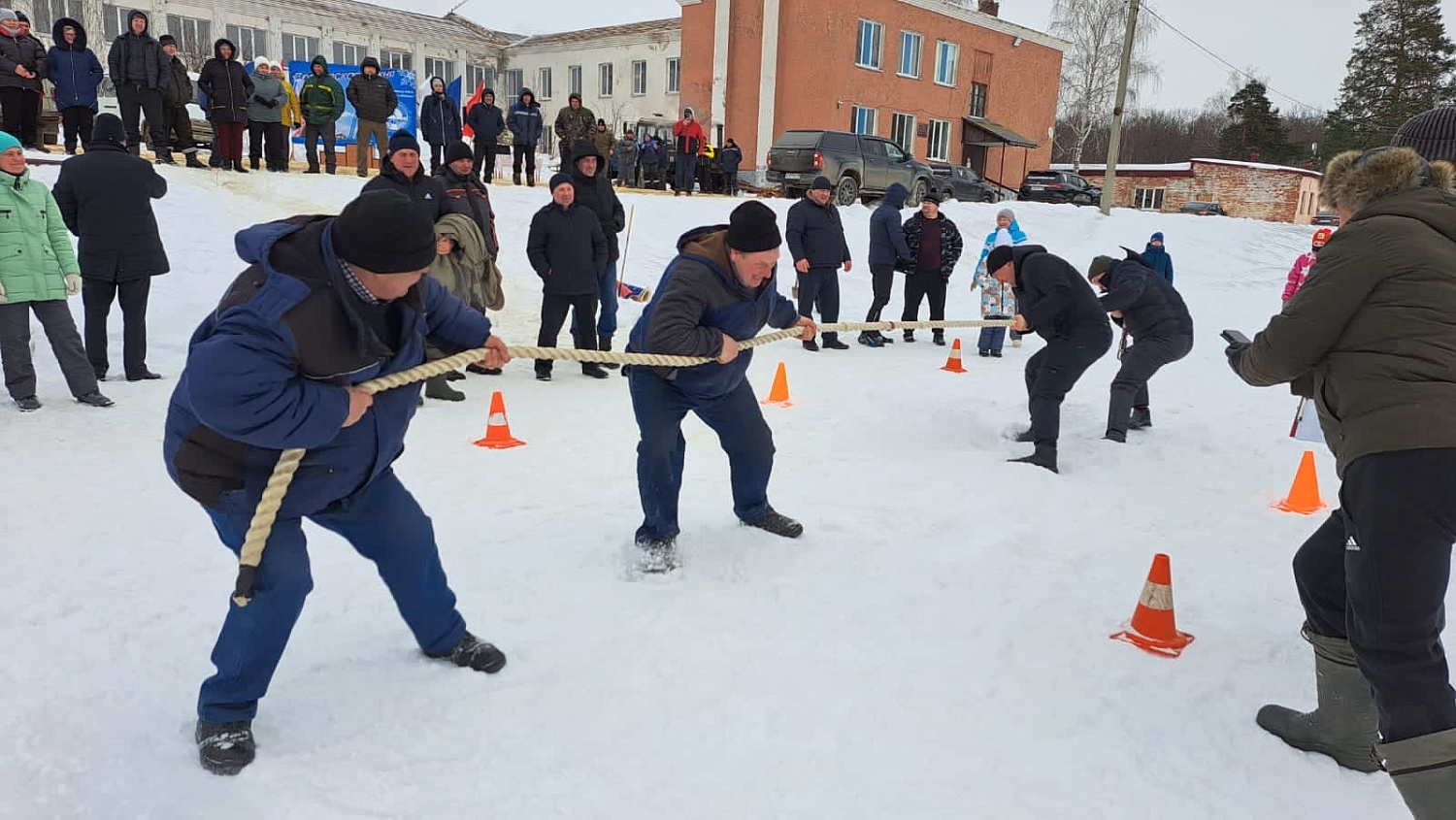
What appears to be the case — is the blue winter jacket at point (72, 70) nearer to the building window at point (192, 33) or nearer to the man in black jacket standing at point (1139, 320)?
the man in black jacket standing at point (1139, 320)

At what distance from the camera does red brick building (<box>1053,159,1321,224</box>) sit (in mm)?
31484

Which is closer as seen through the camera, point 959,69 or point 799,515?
point 799,515

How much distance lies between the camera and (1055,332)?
5742 millimetres

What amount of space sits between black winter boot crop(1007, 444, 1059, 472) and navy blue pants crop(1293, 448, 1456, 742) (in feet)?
10.7

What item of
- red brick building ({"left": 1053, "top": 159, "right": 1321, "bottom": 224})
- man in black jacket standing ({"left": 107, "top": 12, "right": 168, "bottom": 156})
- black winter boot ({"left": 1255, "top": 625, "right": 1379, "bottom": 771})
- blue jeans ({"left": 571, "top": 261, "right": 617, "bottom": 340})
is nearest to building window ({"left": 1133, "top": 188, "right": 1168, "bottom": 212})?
red brick building ({"left": 1053, "top": 159, "right": 1321, "bottom": 224})

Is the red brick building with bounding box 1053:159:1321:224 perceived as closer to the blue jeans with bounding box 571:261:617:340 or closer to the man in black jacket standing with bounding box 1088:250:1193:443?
the blue jeans with bounding box 571:261:617:340

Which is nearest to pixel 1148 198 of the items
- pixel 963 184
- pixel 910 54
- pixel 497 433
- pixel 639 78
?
pixel 910 54

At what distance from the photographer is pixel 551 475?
514 centimetres

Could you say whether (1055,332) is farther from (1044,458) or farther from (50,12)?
(50,12)

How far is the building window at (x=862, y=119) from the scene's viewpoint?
26.8 m

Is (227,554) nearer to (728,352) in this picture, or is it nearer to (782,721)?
(728,352)

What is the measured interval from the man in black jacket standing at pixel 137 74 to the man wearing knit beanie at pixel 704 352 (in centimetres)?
1028

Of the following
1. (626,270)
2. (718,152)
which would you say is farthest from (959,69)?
(626,270)

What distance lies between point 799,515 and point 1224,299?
14598mm
